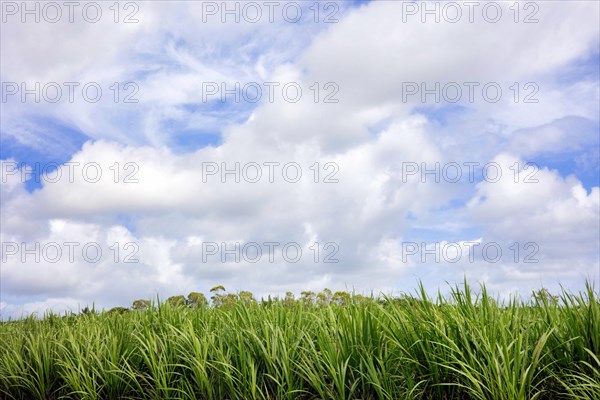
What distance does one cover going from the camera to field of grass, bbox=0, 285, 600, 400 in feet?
17.7

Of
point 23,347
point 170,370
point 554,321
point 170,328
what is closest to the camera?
point 554,321

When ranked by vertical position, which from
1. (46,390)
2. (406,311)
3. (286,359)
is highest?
(406,311)

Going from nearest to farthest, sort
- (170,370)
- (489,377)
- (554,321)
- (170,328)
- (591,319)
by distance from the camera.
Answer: (489,377) → (591,319) → (554,321) → (170,370) → (170,328)

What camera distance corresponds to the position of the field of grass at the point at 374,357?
17.7 ft

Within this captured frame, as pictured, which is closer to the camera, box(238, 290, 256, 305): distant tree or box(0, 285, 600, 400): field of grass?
box(0, 285, 600, 400): field of grass

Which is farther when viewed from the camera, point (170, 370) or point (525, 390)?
point (170, 370)

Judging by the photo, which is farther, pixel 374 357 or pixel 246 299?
pixel 246 299

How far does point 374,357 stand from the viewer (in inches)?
231

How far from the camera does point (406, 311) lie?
6316 mm

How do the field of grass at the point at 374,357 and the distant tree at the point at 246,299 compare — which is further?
the distant tree at the point at 246,299

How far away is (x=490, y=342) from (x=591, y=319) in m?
1.23

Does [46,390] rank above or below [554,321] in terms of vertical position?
below

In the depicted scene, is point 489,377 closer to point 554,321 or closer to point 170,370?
point 554,321

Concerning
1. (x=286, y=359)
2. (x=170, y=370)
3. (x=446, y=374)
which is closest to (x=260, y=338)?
(x=286, y=359)
